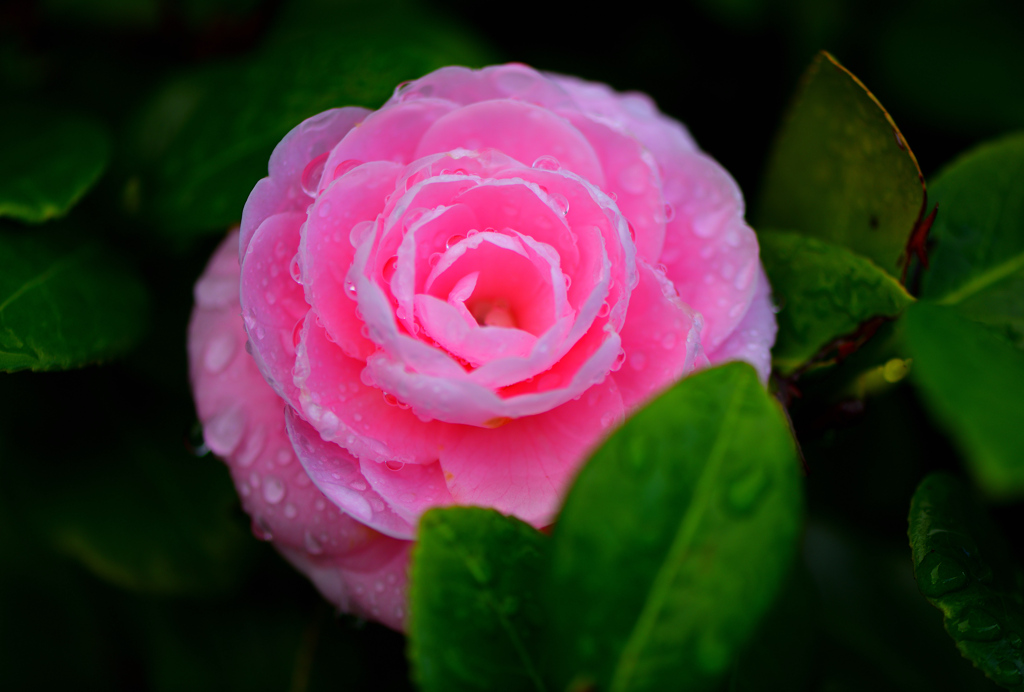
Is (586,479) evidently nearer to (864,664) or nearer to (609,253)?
(609,253)

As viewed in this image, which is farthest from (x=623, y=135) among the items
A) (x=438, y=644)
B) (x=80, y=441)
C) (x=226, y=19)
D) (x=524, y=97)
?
(x=226, y=19)

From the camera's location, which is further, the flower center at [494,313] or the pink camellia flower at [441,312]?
the flower center at [494,313]

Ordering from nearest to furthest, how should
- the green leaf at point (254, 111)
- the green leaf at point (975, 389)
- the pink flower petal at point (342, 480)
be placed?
the green leaf at point (975, 389)
the pink flower petal at point (342, 480)
the green leaf at point (254, 111)

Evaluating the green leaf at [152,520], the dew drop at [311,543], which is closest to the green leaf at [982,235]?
the dew drop at [311,543]

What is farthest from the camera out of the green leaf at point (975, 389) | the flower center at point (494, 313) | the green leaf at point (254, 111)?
the green leaf at point (254, 111)

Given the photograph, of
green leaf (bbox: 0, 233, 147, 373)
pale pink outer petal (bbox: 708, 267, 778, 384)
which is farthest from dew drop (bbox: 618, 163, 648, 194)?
green leaf (bbox: 0, 233, 147, 373)

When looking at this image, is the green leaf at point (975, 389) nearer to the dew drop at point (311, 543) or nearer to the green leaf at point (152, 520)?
the dew drop at point (311, 543)

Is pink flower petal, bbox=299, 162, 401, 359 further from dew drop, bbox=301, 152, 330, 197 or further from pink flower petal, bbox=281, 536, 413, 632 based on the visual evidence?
pink flower petal, bbox=281, 536, 413, 632
